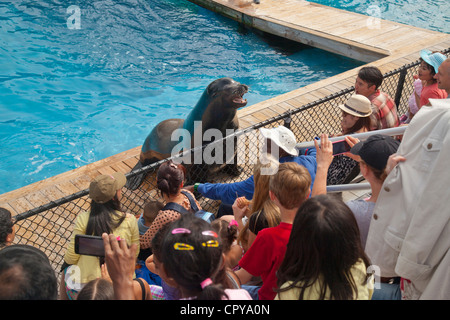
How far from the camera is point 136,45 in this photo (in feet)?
36.5

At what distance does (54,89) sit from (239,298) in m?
9.43

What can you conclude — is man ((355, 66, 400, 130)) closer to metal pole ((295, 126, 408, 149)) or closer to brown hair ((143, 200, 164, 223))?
metal pole ((295, 126, 408, 149))

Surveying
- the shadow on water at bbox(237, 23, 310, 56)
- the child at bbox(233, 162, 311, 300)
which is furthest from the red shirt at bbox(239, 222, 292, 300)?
the shadow on water at bbox(237, 23, 310, 56)

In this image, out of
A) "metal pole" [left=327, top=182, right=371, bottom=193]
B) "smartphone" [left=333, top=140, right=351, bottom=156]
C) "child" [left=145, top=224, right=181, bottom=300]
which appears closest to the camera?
"child" [left=145, top=224, right=181, bottom=300]

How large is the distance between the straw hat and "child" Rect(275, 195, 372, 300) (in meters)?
1.97

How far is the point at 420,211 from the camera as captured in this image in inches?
71.7

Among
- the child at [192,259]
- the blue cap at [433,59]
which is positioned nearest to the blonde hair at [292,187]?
the child at [192,259]

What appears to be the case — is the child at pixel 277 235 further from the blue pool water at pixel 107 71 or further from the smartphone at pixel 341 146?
the blue pool water at pixel 107 71

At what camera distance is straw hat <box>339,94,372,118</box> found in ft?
11.6

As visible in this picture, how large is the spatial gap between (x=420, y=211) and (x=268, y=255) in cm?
Result: 79

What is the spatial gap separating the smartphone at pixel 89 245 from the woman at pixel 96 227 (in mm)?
294

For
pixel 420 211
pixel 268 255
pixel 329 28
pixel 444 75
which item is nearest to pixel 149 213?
pixel 268 255

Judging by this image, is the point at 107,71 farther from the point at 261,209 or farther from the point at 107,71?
the point at 261,209

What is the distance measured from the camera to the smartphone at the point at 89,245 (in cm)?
234
